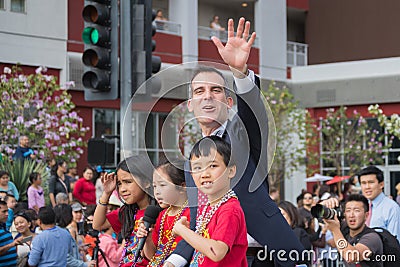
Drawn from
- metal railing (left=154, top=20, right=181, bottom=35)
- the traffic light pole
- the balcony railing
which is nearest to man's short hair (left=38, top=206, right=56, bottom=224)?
the traffic light pole

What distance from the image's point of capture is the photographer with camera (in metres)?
5.47

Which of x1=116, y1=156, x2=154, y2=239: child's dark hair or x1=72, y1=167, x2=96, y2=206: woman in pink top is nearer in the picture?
x1=116, y1=156, x2=154, y2=239: child's dark hair

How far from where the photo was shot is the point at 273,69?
76.4ft

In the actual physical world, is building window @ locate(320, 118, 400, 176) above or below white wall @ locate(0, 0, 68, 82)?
below

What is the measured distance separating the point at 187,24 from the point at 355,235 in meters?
15.7

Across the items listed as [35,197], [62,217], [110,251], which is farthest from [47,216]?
[35,197]

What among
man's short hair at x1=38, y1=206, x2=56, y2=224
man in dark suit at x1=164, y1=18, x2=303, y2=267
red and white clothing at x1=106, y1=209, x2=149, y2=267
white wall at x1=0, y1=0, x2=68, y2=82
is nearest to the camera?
man in dark suit at x1=164, y1=18, x2=303, y2=267

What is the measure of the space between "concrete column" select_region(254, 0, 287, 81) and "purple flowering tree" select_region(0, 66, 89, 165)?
7097 millimetres

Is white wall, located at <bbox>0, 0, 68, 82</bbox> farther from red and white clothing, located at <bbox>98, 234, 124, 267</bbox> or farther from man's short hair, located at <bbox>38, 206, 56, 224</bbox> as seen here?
red and white clothing, located at <bbox>98, 234, 124, 267</bbox>

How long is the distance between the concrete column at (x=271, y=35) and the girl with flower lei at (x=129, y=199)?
16887mm

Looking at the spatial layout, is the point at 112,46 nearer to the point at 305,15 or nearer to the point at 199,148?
the point at 199,148

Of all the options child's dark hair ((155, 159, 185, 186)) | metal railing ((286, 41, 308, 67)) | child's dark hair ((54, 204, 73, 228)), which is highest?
metal railing ((286, 41, 308, 67))

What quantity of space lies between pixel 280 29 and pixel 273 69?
1.14 metres

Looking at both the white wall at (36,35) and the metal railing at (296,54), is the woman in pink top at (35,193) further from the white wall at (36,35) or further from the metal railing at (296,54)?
the metal railing at (296,54)
